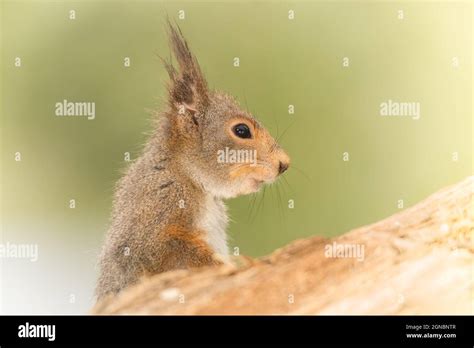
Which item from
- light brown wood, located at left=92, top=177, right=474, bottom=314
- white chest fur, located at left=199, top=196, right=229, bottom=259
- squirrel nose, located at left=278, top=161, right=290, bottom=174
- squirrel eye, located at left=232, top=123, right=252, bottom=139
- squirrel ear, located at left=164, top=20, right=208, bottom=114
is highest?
squirrel ear, located at left=164, top=20, right=208, bottom=114

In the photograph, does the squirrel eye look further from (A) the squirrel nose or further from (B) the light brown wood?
(B) the light brown wood

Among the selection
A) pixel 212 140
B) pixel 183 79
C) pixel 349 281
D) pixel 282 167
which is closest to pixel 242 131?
pixel 212 140

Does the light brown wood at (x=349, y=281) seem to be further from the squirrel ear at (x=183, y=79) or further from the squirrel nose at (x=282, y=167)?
the squirrel ear at (x=183, y=79)

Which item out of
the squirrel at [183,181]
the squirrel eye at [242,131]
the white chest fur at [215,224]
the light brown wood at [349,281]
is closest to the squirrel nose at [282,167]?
the squirrel at [183,181]

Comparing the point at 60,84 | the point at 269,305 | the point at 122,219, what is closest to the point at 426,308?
the point at 269,305

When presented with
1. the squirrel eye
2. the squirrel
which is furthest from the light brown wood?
the squirrel eye
